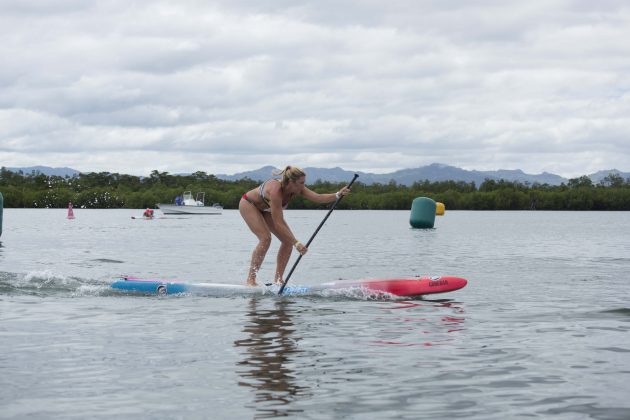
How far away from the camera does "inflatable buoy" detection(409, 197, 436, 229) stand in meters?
66.4

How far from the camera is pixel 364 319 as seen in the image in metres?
13.4

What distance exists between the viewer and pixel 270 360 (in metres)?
9.81

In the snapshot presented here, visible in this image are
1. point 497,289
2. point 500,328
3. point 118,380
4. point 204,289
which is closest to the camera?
point 118,380

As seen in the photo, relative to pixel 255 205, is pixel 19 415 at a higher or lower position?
lower

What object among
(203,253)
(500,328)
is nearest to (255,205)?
(500,328)

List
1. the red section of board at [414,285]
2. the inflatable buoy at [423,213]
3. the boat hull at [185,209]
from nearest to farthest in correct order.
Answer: the red section of board at [414,285] < the inflatable buoy at [423,213] < the boat hull at [185,209]

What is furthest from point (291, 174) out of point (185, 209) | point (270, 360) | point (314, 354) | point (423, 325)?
point (185, 209)

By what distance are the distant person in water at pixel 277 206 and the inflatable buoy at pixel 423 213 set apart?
5006 cm

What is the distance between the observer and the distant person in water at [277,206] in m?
15.2

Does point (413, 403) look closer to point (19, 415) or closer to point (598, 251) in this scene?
point (19, 415)

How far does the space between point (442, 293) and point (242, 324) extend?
605cm

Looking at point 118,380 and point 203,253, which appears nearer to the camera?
point 118,380

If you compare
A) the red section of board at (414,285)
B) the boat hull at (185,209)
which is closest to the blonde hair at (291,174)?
the red section of board at (414,285)

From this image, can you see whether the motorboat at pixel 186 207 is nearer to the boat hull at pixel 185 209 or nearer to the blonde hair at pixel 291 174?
the boat hull at pixel 185 209
